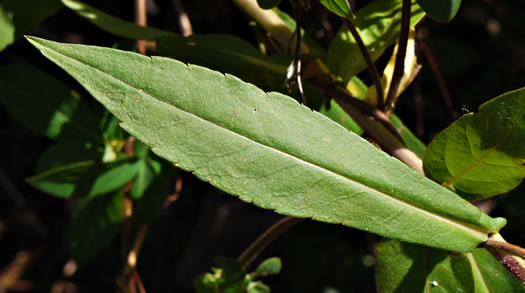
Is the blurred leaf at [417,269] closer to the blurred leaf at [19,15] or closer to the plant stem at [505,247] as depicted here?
the plant stem at [505,247]

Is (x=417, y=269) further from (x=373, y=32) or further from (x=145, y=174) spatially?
(x=145, y=174)

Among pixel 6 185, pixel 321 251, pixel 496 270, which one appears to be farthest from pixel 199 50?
pixel 6 185

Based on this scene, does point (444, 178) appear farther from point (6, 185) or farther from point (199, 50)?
point (6, 185)

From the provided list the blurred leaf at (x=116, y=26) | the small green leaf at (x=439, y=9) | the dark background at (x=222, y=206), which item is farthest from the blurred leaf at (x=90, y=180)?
the small green leaf at (x=439, y=9)

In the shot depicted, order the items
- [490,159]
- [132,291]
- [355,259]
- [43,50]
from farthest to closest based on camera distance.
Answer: [355,259], [132,291], [490,159], [43,50]

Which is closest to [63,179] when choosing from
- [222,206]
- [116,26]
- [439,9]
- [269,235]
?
[116,26]

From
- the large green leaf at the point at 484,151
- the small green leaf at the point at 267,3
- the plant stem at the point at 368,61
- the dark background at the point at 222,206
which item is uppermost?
the small green leaf at the point at 267,3

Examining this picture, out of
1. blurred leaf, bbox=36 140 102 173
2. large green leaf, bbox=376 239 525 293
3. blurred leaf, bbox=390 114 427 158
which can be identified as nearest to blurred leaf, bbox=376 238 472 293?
large green leaf, bbox=376 239 525 293
